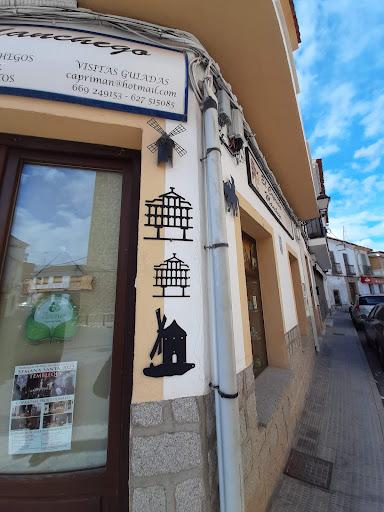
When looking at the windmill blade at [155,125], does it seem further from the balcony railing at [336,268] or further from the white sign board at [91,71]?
the balcony railing at [336,268]

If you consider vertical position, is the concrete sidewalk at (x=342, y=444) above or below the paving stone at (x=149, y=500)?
below

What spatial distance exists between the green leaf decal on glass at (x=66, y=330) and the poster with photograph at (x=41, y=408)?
0.60 ft

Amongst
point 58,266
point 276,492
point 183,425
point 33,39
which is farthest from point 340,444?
point 33,39

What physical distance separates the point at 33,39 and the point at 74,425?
109 inches

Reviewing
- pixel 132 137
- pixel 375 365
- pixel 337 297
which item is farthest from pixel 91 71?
pixel 337 297

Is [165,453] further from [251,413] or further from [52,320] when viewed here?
[52,320]

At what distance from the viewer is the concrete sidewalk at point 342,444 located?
1.88 m

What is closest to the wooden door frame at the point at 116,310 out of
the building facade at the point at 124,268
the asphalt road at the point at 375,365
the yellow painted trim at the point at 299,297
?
the building facade at the point at 124,268

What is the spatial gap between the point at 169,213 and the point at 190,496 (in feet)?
5.48

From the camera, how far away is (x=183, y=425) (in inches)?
48.5

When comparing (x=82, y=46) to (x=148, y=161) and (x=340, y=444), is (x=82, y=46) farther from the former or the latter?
(x=340, y=444)

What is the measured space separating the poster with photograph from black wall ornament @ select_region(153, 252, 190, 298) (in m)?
0.86

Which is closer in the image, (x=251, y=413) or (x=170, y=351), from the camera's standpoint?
(x=170, y=351)

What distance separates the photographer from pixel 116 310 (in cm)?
147
